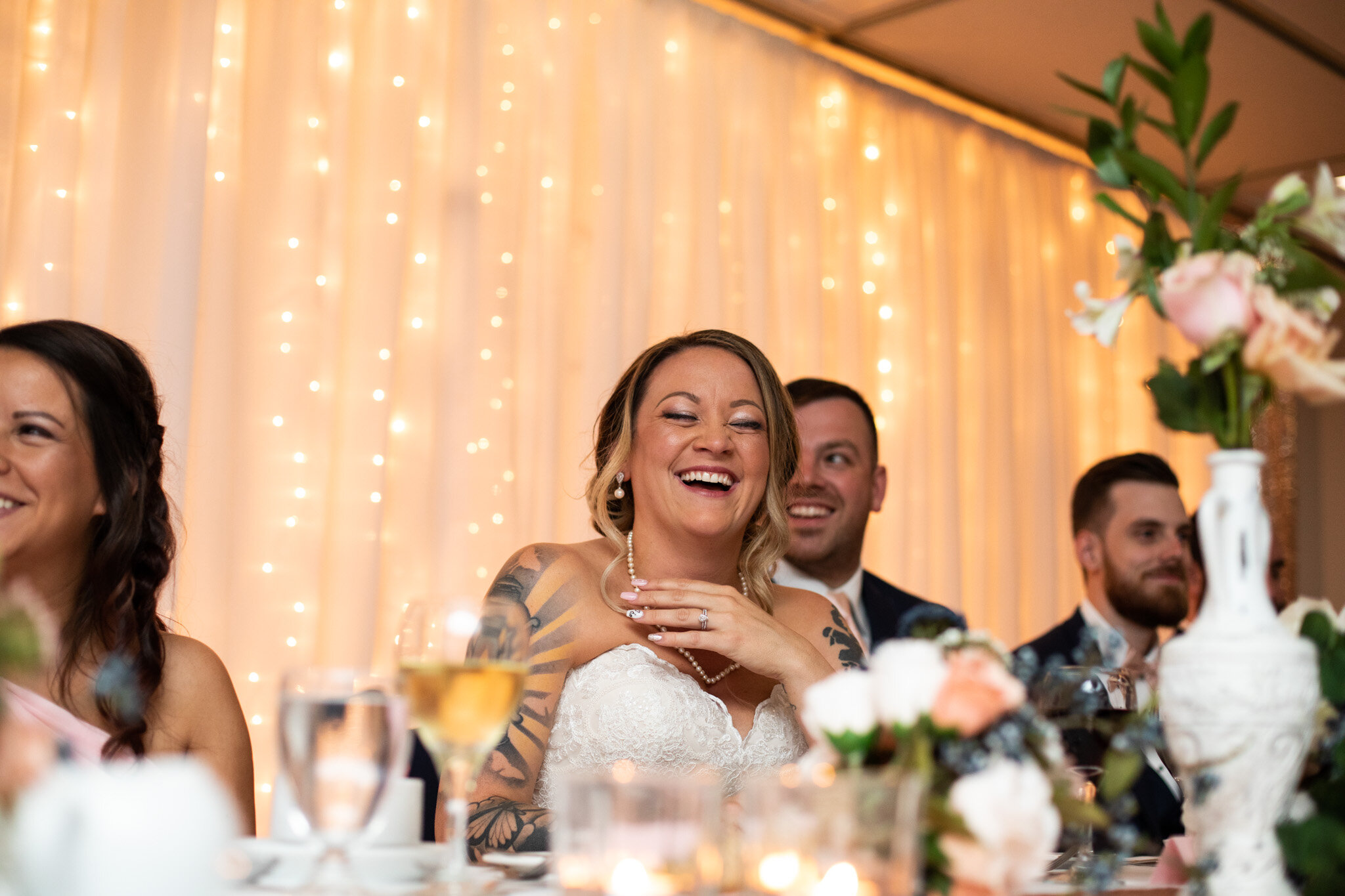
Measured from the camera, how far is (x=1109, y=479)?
355cm

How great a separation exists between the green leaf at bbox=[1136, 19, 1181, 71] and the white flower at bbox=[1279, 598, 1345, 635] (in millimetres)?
509

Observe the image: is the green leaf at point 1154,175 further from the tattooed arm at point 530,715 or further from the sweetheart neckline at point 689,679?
the sweetheart neckline at point 689,679

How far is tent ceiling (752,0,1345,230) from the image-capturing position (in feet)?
13.3

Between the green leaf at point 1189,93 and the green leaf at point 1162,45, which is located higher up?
the green leaf at point 1162,45

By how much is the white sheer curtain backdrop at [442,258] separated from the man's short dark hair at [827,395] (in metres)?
0.63

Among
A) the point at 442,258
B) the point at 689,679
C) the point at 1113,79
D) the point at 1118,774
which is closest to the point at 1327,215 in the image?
the point at 1113,79

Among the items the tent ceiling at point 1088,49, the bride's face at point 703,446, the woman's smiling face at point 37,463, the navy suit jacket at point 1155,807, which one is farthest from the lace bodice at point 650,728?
the tent ceiling at point 1088,49

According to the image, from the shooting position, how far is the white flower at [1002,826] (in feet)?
2.59

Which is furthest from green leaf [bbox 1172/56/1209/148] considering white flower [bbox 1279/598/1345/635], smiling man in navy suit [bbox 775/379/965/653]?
smiling man in navy suit [bbox 775/379/965/653]

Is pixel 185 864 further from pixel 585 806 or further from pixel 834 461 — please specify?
pixel 834 461

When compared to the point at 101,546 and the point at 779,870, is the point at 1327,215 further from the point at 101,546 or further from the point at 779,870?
the point at 101,546

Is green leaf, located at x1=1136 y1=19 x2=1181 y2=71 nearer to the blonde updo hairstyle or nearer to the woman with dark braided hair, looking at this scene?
the blonde updo hairstyle

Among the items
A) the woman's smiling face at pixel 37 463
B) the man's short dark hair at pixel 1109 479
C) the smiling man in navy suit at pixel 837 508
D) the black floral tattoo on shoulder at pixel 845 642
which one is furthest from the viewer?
the man's short dark hair at pixel 1109 479

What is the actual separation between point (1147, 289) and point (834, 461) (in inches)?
82.7
